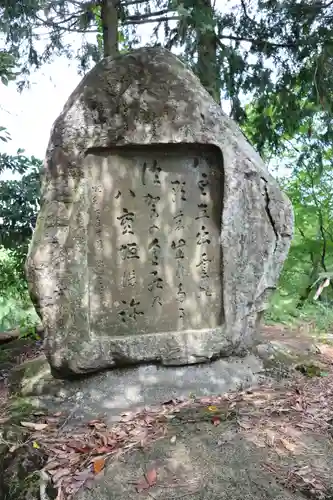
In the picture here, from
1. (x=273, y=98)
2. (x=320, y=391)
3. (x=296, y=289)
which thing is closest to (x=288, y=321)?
(x=296, y=289)

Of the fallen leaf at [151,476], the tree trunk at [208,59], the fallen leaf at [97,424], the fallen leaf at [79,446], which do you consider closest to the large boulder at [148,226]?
the fallen leaf at [97,424]

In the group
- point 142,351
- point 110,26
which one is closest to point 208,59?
point 110,26

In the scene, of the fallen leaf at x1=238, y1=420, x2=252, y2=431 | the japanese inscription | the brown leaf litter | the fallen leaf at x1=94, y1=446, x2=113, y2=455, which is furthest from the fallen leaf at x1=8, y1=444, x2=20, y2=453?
the fallen leaf at x1=238, y1=420, x2=252, y2=431

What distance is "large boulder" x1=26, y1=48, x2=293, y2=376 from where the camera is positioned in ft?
11.0

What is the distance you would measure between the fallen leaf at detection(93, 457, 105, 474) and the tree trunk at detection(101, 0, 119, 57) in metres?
5.15

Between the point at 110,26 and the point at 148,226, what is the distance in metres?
3.88

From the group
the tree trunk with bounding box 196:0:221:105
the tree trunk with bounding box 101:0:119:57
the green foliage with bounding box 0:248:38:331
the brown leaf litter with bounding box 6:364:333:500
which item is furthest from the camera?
the tree trunk with bounding box 101:0:119:57

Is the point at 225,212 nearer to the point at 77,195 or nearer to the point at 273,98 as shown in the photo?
the point at 77,195

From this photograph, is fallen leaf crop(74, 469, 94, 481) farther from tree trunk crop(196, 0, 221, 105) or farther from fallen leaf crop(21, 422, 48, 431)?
tree trunk crop(196, 0, 221, 105)

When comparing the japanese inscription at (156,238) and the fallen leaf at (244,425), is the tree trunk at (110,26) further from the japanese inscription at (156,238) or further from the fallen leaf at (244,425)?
the fallen leaf at (244,425)

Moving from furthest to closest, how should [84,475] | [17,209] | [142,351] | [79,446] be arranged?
[17,209]
[142,351]
[79,446]
[84,475]

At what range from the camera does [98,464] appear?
2.55m

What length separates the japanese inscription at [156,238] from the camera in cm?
346

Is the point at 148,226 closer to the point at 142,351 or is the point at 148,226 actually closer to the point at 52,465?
the point at 142,351
